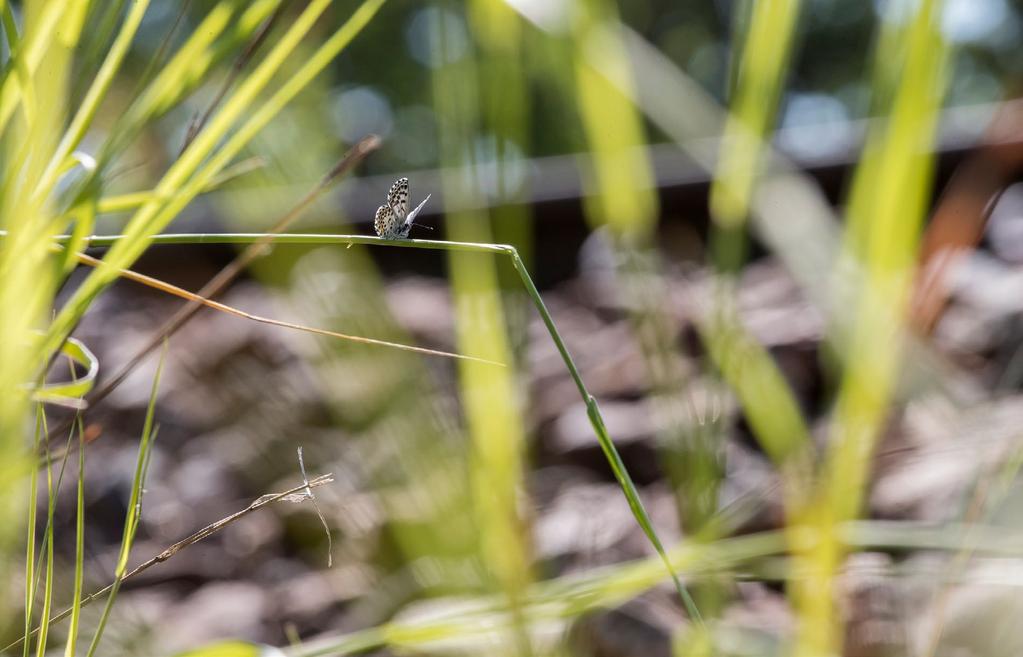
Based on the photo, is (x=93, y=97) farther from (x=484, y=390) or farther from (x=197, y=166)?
(x=484, y=390)

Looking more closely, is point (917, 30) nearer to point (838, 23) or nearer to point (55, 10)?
point (55, 10)

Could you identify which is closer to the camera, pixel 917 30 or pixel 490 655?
pixel 917 30

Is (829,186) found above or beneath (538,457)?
above

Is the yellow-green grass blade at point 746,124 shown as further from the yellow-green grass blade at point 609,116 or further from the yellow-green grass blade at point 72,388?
the yellow-green grass blade at point 72,388

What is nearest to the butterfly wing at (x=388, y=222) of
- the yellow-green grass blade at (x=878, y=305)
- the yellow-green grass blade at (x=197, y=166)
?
the yellow-green grass blade at (x=197, y=166)

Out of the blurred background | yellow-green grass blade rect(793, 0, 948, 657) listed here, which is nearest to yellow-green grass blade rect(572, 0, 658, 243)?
the blurred background

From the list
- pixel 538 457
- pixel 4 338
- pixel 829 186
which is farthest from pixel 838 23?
pixel 4 338

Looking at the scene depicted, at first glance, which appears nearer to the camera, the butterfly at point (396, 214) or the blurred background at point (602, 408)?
the blurred background at point (602, 408)
